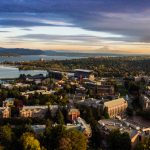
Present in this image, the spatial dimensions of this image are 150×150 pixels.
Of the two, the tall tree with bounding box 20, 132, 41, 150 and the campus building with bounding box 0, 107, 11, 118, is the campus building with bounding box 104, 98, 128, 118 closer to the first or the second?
the campus building with bounding box 0, 107, 11, 118

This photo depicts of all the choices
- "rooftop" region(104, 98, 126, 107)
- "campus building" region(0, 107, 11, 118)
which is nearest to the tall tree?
"campus building" region(0, 107, 11, 118)

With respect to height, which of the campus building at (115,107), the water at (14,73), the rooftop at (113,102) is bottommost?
the water at (14,73)

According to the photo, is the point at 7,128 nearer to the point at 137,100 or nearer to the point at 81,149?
the point at 81,149

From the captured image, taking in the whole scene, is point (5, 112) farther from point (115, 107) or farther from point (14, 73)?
point (14, 73)

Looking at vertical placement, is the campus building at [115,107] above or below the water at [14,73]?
above

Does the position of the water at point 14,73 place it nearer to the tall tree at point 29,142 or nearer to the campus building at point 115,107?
the campus building at point 115,107

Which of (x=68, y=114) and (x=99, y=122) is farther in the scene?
(x=68, y=114)

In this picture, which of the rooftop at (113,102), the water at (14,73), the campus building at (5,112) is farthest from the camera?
the water at (14,73)

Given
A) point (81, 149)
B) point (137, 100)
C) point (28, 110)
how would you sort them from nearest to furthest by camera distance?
point (81, 149) → point (28, 110) → point (137, 100)

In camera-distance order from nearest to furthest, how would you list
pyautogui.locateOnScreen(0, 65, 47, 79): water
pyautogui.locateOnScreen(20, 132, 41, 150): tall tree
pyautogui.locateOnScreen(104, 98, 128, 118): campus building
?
pyautogui.locateOnScreen(20, 132, 41, 150): tall tree → pyautogui.locateOnScreen(104, 98, 128, 118): campus building → pyautogui.locateOnScreen(0, 65, 47, 79): water

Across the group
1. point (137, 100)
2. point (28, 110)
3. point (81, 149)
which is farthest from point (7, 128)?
point (137, 100)

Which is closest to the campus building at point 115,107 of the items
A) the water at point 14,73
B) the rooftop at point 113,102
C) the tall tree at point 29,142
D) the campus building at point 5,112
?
the rooftop at point 113,102
